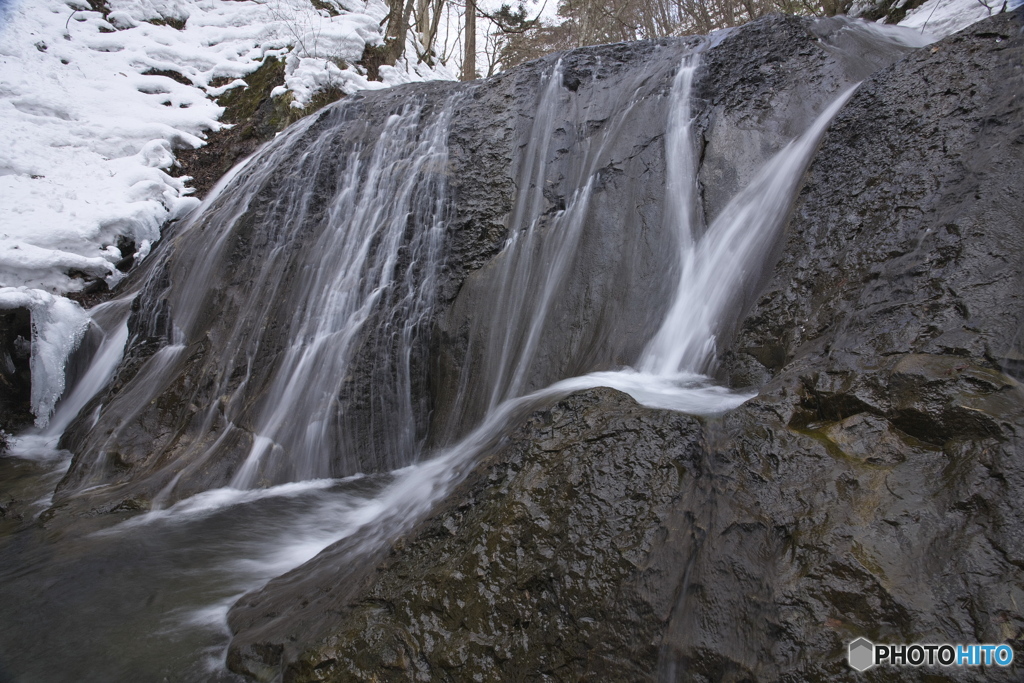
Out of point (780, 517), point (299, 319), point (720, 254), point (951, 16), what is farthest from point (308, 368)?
point (951, 16)

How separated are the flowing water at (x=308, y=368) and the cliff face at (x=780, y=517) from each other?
1.43 feet

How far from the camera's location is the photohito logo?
1365mm

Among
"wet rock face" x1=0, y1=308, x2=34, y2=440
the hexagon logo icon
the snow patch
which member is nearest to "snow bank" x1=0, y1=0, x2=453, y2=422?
"wet rock face" x1=0, y1=308, x2=34, y2=440

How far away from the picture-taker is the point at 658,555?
186 centimetres

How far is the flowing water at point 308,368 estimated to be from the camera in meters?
2.85

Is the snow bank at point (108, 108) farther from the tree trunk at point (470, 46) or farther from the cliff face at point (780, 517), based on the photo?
the cliff face at point (780, 517)

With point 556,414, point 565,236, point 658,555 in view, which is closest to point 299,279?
point 565,236

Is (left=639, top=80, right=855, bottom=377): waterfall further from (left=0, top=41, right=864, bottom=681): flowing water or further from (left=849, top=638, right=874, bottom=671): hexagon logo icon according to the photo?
(left=849, top=638, right=874, bottom=671): hexagon logo icon

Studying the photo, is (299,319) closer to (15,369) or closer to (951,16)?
(15,369)

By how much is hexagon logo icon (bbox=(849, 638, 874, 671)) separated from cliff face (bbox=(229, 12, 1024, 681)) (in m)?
0.02

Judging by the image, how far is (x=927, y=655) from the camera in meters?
1.42

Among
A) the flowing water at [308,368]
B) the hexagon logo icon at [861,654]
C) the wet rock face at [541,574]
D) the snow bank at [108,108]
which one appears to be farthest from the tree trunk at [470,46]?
the hexagon logo icon at [861,654]

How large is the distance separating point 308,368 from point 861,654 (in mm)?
4450

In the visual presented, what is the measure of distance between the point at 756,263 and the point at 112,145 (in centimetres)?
978
